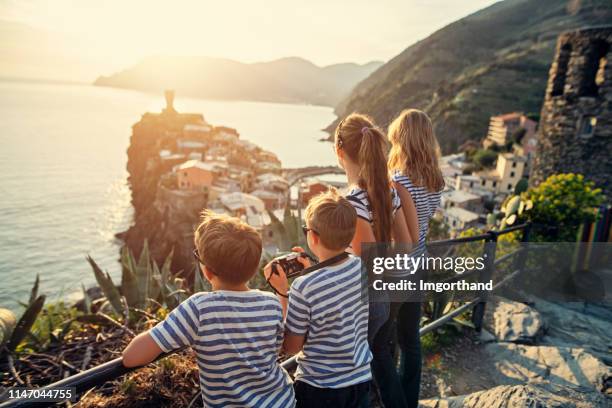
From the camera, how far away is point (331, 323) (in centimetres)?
166

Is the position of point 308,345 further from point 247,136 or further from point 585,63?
point 247,136

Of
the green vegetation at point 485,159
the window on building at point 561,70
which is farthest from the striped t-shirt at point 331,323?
the green vegetation at point 485,159

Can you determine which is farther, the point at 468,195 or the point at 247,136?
the point at 247,136

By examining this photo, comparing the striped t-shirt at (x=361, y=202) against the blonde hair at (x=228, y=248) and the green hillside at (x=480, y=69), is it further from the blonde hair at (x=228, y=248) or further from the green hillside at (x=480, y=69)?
the green hillside at (x=480, y=69)

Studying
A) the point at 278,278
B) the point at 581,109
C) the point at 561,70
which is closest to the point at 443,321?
the point at 278,278

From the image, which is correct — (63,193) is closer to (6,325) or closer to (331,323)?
(6,325)

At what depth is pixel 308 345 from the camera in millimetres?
1725

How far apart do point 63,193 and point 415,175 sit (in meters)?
51.2

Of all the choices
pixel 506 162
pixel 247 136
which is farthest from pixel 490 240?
pixel 247 136

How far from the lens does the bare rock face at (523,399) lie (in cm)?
218

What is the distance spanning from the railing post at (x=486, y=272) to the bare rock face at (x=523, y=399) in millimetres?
1034

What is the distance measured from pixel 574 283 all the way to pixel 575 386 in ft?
8.69

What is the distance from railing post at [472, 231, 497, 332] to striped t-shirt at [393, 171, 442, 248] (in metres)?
1.15

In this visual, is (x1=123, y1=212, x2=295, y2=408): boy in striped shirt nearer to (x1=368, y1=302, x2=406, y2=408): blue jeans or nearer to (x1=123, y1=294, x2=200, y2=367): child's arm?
(x1=123, y1=294, x2=200, y2=367): child's arm
